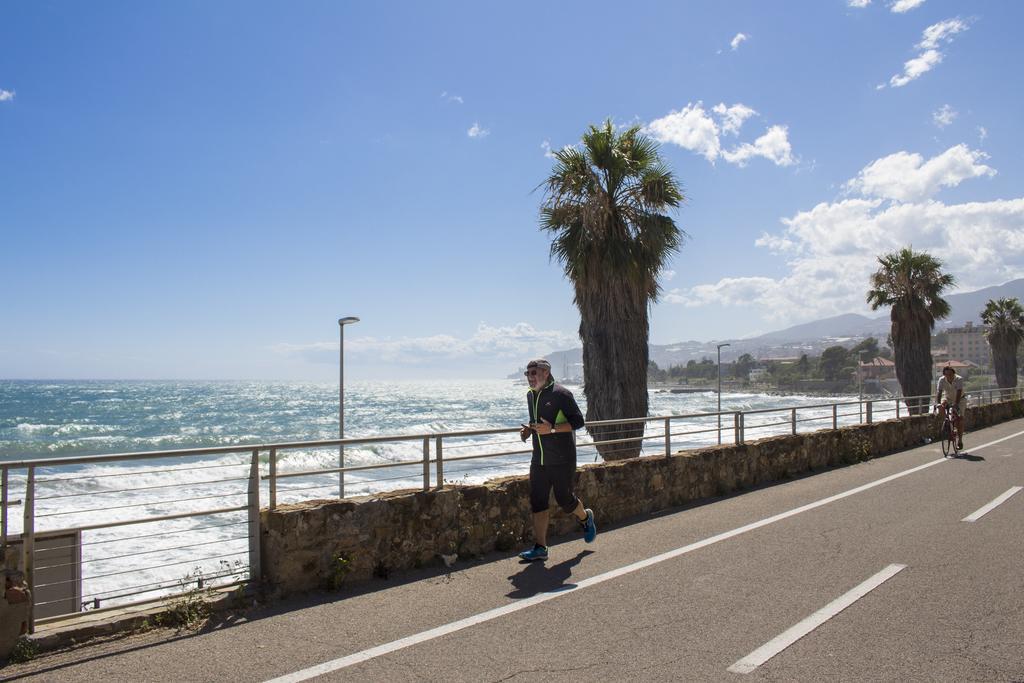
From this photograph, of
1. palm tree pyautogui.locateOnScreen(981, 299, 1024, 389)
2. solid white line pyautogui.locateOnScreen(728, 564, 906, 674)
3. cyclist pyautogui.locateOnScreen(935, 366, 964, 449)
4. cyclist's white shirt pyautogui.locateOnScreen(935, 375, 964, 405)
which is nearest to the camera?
solid white line pyautogui.locateOnScreen(728, 564, 906, 674)

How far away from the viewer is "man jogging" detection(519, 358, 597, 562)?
22.1ft

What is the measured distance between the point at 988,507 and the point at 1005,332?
163ft

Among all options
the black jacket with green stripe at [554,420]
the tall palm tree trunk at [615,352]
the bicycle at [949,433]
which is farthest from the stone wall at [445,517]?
the bicycle at [949,433]

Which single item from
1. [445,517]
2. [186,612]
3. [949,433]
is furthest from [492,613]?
[949,433]

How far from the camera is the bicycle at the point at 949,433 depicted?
15758 millimetres

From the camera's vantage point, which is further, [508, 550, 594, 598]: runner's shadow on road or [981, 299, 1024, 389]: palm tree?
[981, 299, 1024, 389]: palm tree

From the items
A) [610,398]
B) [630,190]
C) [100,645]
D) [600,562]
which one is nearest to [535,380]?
[600,562]

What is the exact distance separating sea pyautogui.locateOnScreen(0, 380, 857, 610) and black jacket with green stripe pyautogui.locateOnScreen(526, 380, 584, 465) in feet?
2.83

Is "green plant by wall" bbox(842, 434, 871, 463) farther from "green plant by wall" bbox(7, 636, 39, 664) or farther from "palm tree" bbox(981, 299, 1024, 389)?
"palm tree" bbox(981, 299, 1024, 389)

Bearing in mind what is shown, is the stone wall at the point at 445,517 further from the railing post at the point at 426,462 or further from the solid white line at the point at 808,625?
the solid white line at the point at 808,625

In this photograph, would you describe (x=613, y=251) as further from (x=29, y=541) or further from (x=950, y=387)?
(x=29, y=541)

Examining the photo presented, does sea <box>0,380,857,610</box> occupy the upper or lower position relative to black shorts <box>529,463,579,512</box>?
lower

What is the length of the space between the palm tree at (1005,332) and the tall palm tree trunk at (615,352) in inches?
1763

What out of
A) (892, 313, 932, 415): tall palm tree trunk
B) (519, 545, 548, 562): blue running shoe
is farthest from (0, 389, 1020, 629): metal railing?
(892, 313, 932, 415): tall palm tree trunk
